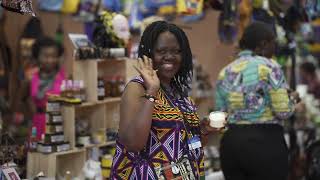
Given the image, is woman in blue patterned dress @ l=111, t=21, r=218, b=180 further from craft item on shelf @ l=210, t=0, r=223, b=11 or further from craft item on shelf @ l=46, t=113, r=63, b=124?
craft item on shelf @ l=210, t=0, r=223, b=11

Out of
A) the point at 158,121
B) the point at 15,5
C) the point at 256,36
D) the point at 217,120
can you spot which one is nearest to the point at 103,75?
the point at 256,36

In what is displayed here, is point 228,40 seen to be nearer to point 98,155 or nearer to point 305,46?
point 98,155

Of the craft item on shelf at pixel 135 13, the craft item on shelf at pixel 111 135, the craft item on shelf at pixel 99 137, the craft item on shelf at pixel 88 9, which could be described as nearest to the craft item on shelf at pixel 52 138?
the craft item on shelf at pixel 99 137

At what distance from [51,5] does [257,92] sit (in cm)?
328


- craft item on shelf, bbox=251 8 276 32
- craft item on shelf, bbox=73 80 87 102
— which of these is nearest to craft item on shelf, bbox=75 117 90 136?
craft item on shelf, bbox=73 80 87 102

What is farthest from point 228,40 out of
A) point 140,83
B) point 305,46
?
point 305,46

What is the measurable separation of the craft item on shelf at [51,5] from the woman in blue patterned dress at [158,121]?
12.9ft

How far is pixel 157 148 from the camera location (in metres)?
2.37

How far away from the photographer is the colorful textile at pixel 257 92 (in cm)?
371

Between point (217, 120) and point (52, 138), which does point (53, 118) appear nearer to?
point (52, 138)

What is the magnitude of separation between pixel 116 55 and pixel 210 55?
5.56 feet

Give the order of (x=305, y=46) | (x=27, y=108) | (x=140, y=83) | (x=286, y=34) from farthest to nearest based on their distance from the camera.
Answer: (x=305, y=46) → (x=27, y=108) → (x=286, y=34) → (x=140, y=83)

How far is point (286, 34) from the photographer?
5238 millimetres

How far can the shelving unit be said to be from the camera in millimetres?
3773
